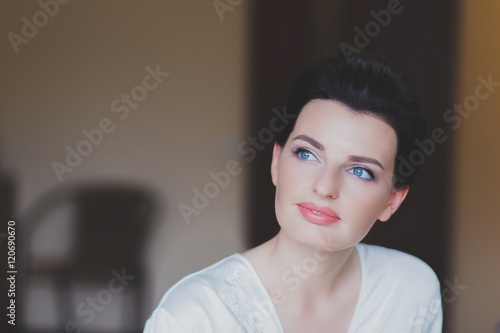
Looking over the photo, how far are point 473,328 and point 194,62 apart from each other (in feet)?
3.29

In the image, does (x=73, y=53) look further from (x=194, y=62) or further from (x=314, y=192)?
(x=314, y=192)

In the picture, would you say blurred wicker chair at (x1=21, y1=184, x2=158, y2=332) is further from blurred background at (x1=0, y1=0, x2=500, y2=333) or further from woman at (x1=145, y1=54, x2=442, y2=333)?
woman at (x1=145, y1=54, x2=442, y2=333)

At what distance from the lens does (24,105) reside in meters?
1.17

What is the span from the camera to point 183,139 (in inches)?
50.8

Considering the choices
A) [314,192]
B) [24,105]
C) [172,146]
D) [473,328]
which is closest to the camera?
[314,192]

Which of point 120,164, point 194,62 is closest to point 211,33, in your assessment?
point 194,62

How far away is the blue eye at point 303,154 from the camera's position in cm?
91
